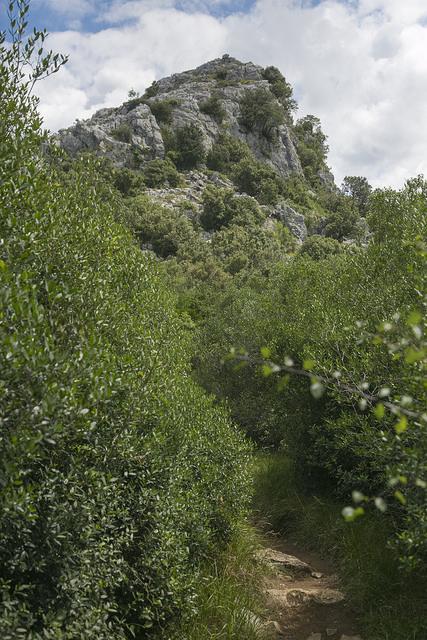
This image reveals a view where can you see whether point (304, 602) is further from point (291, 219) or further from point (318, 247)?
point (291, 219)

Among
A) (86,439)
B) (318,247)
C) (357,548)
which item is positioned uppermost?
(318,247)

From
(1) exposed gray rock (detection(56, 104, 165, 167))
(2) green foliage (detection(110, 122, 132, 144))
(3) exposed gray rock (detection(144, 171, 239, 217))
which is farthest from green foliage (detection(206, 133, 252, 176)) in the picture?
(2) green foliage (detection(110, 122, 132, 144))

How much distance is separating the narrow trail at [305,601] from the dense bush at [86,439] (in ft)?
5.66

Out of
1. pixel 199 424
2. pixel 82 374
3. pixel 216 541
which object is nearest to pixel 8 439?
pixel 82 374

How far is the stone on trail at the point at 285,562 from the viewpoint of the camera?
1221 centimetres

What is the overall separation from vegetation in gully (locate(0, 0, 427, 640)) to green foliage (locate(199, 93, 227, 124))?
314ft

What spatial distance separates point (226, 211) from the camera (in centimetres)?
7456

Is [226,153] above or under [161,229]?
above

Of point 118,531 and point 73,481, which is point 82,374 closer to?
point 73,481

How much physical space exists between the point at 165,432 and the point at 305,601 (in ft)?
16.8

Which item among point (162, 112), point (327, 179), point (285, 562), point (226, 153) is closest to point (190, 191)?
point (226, 153)

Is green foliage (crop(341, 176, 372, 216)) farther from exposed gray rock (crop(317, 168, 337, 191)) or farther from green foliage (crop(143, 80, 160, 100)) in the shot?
green foliage (crop(143, 80, 160, 100))

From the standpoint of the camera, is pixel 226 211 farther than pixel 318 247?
Yes

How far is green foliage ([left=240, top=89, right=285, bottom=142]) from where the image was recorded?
369 feet
